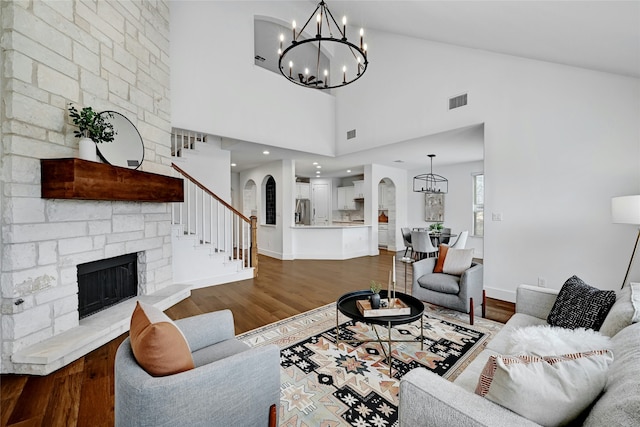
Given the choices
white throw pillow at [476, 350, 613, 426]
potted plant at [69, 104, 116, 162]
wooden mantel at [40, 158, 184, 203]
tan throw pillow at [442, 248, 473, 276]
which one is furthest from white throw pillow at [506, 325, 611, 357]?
potted plant at [69, 104, 116, 162]

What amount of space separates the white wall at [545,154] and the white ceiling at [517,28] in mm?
221

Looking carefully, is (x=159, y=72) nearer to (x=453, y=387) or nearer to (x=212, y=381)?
(x=212, y=381)

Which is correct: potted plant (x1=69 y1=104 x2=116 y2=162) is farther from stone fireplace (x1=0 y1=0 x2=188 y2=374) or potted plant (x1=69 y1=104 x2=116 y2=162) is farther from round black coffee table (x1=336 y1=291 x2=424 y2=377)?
round black coffee table (x1=336 y1=291 x2=424 y2=377)

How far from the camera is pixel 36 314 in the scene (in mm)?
2359

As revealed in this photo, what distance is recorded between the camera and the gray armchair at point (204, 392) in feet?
3.71

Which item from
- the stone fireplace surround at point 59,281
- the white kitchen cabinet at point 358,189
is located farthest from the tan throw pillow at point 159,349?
the white kitchen cabinet at point 358,189

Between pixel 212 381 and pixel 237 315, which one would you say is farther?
pixel 237 315

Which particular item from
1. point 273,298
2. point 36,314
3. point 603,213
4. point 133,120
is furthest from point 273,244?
point 603,213

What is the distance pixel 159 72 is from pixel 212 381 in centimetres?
410

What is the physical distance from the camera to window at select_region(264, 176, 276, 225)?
312 inches

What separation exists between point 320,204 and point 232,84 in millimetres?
6199

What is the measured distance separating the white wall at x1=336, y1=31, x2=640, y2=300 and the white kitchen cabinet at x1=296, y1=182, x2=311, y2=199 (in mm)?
6035

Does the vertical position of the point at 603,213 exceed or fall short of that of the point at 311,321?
it exceeds it

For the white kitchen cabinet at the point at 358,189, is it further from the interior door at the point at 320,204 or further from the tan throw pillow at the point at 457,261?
the tan throw pillow at the point at 457,261
